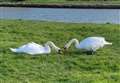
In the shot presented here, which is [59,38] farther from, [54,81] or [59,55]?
[54,81]

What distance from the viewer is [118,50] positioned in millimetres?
17781

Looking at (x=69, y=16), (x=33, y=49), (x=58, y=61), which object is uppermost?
(x=58, y=61)

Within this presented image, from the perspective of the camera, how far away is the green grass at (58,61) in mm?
12250

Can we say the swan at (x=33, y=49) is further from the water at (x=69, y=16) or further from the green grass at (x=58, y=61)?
the water at (x=69, y=16)

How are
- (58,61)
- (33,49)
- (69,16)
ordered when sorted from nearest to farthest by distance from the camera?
(58,61) < (33,49) < (69,16)

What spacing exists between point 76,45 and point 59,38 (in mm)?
3263

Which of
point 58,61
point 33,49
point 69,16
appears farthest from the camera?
point 69,16

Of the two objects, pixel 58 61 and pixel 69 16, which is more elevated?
pixel 58 61

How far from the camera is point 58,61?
50.2 feet

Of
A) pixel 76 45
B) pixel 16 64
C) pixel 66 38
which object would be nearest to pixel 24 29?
pixel 66 38

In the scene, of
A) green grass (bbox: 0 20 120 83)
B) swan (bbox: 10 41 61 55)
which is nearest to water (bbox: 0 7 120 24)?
green grass (bbox: 0 20 120 83)

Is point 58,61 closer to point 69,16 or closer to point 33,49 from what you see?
point 33,49

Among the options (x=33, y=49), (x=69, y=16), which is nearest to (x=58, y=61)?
(x=33, y=49)

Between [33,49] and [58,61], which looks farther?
[33,49]
